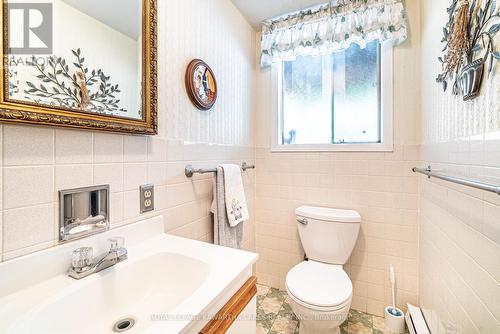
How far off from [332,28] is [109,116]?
161 cm

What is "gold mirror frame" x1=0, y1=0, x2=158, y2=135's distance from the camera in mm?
585

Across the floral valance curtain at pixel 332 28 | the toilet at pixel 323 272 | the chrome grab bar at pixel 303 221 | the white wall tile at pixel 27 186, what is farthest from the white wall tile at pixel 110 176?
the floral valance curtain at pixel 332 28

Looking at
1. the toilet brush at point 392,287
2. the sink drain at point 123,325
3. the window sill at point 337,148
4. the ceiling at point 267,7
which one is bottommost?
the toilet brush at point 392,287

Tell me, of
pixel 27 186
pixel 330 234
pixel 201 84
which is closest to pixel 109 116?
pixel 27 186

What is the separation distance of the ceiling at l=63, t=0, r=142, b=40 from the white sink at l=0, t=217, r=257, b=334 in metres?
0.79

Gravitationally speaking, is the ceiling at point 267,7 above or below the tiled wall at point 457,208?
above

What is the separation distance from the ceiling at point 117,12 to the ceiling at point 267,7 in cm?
98

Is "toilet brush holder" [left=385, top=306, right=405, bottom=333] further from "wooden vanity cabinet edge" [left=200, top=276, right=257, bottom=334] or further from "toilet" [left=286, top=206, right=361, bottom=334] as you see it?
"wooden vanity cabinet edge" [left=200, top=276, right=257, bottom=334]

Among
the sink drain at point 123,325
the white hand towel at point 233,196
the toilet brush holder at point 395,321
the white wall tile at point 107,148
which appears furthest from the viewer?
the toilet brush holder at point 395,321

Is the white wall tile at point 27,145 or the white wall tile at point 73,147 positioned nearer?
the white wall tile at point 27,145

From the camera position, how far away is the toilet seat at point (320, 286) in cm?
116

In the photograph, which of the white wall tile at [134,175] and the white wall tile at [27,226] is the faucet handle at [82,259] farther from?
the white wall tile at [134,175]

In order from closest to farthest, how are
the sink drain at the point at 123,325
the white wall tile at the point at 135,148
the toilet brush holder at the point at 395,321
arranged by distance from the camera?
the sink drain at the point at 123,325
the white wall tile at the point at 135,148
the toilet brush holder at the point at 395,321

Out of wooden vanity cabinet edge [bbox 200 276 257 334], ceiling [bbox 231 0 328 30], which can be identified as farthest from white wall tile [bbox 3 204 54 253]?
ceiling [bbox 231 0 328 30]
